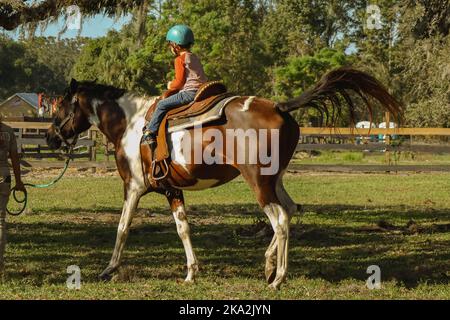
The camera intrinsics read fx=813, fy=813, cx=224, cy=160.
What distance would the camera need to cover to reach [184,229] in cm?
912

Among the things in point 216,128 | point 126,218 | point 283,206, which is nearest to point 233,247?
point 126,218

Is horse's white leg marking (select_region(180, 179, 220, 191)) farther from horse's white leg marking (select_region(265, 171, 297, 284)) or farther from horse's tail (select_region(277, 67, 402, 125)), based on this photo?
horse's tail (select_region(277, 67, 402, 125))

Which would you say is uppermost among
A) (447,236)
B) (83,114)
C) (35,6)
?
(35,6)

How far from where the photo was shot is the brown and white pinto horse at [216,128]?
8.23m

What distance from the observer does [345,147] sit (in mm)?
28453

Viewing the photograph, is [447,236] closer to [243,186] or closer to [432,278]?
[432,278]

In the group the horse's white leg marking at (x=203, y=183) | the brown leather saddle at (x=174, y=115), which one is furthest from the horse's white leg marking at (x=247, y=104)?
the horse's white leg marking at (x=203, y=183)

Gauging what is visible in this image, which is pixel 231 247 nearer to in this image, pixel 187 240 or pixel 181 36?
pixel 187 240

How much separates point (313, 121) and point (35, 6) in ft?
149

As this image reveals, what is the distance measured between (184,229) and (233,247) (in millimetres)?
2624

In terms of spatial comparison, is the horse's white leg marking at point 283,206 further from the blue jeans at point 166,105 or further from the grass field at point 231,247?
the blue jeans at point 166,105
